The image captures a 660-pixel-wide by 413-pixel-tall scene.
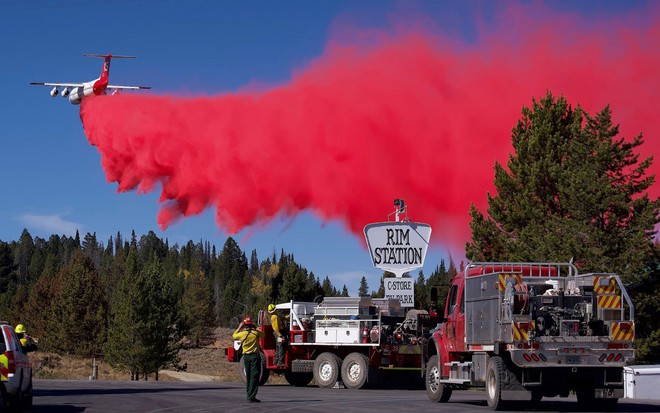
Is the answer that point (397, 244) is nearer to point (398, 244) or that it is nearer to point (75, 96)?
point (398, 244)

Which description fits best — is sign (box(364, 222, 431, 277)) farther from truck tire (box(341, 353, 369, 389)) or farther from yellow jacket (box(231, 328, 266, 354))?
yellow jacket (box(231, 328, 266, 354))

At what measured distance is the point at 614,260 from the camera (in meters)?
37.5

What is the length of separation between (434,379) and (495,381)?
12.4 ft

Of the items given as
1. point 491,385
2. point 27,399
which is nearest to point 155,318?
point 27,399

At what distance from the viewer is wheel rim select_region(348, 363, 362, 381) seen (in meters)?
29.2

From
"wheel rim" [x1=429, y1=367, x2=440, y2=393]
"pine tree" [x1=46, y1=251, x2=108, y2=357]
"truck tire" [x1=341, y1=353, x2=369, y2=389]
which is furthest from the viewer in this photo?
"pine tree" [x1=46, y1=251, x2=108, y2=357]

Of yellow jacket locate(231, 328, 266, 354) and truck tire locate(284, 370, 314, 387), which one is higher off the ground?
yellow jacket locate(231, 328, 266, 354)

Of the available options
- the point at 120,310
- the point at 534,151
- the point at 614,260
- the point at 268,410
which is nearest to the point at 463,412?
the point at 268,410

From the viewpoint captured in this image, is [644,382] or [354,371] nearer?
[644,382]

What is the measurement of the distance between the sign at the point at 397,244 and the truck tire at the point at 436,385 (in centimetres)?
837

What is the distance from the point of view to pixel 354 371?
29297mm

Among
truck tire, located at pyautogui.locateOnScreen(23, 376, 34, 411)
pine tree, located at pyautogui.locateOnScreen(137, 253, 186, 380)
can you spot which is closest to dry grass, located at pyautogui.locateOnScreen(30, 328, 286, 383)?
pine tree, located at pyautogui.locateOnScreen(137, 253, 186, 380)

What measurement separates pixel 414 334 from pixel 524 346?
35.3 feet

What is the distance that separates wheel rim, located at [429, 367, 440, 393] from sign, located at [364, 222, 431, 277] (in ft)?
27.8
